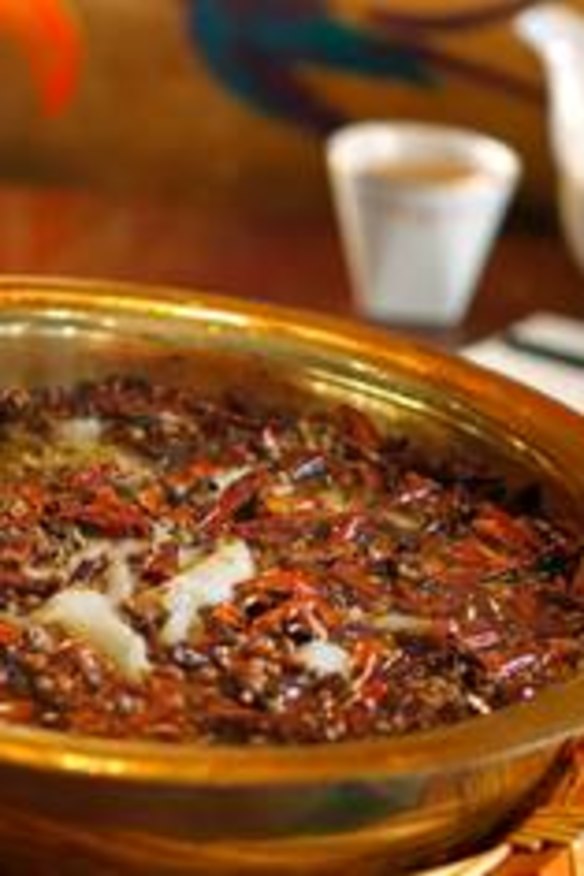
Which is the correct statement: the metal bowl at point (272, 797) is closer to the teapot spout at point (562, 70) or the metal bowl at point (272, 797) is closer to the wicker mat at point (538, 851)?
the wicker mat at point (538, 851)

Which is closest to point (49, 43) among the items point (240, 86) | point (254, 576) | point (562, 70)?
point (240, 86)

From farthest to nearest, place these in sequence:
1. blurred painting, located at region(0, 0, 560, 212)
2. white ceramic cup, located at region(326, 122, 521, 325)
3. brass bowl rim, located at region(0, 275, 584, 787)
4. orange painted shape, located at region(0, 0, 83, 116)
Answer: orange painted shape, located at region(0, 0, 83, 116) < blurred painting, located at region(0, 0, 560, 212) < white ceramic cup, located at region(326, 122, 521, 325) < brass bowl rim, located at region(0, 275, 584, 787)

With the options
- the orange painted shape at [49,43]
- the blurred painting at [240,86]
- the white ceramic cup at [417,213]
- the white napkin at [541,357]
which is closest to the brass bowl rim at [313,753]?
the white napkin at [541,357]

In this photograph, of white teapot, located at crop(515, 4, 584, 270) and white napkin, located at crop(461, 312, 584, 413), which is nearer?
white napkin, located at crop(461, 312, 584, 413)

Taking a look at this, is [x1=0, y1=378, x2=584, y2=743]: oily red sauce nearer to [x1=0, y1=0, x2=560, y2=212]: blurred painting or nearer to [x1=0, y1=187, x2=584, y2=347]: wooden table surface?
[x1=0, y1=187, x2=584, y2=347]: wooden table surface

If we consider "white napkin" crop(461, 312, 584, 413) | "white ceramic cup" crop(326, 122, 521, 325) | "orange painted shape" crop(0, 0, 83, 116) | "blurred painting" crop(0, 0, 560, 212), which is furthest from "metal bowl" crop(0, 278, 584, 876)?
"orange painted shape" crop(0, 0, 83, 116)

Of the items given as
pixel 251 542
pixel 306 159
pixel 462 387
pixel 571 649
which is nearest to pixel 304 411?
→ pixel 462 387

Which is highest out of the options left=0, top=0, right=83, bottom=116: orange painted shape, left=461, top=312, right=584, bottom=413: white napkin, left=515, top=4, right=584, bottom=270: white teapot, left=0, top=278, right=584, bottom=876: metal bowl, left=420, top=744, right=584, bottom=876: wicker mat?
left=0, top=278, right=584, bottom=876: metal bowl
